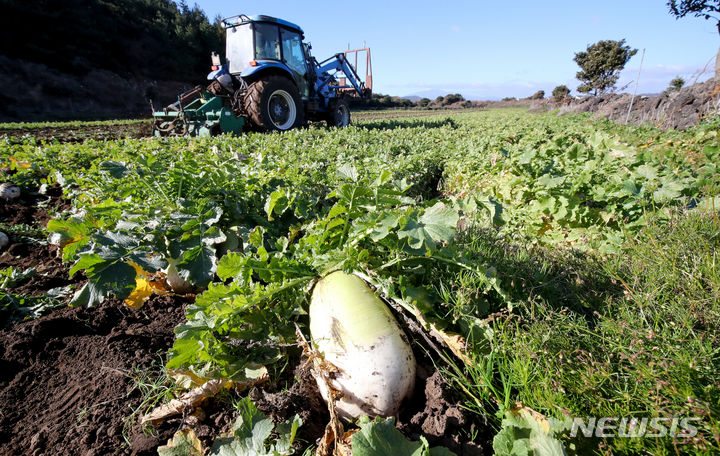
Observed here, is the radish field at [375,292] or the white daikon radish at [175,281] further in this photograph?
the white daikon radish at [175,281]

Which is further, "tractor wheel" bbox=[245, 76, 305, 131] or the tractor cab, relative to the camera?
the tractor cab

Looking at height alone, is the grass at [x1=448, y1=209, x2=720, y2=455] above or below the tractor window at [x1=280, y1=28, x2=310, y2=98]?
below

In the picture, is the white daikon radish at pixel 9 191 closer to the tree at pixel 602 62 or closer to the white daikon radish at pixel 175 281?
the white daikon radish at pixel 175 281

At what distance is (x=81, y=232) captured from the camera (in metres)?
1.94

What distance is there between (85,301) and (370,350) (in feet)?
4.44

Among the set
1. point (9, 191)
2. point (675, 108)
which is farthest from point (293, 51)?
point (675, 108)

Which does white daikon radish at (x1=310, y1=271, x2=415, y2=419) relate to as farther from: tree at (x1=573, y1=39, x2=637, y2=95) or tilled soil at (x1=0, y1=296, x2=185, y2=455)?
tree at (x1=573, y1=39, x2=637, y2=95)

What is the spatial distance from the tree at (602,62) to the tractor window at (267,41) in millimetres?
39217

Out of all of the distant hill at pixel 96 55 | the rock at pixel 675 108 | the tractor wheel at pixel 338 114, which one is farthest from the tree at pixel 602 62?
the distant hill at pixel 96 55

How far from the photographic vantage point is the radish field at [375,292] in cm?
119

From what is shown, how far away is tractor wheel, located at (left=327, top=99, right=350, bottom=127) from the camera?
12.9 metres

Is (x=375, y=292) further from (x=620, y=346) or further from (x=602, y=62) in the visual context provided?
(x=602, y=62)
